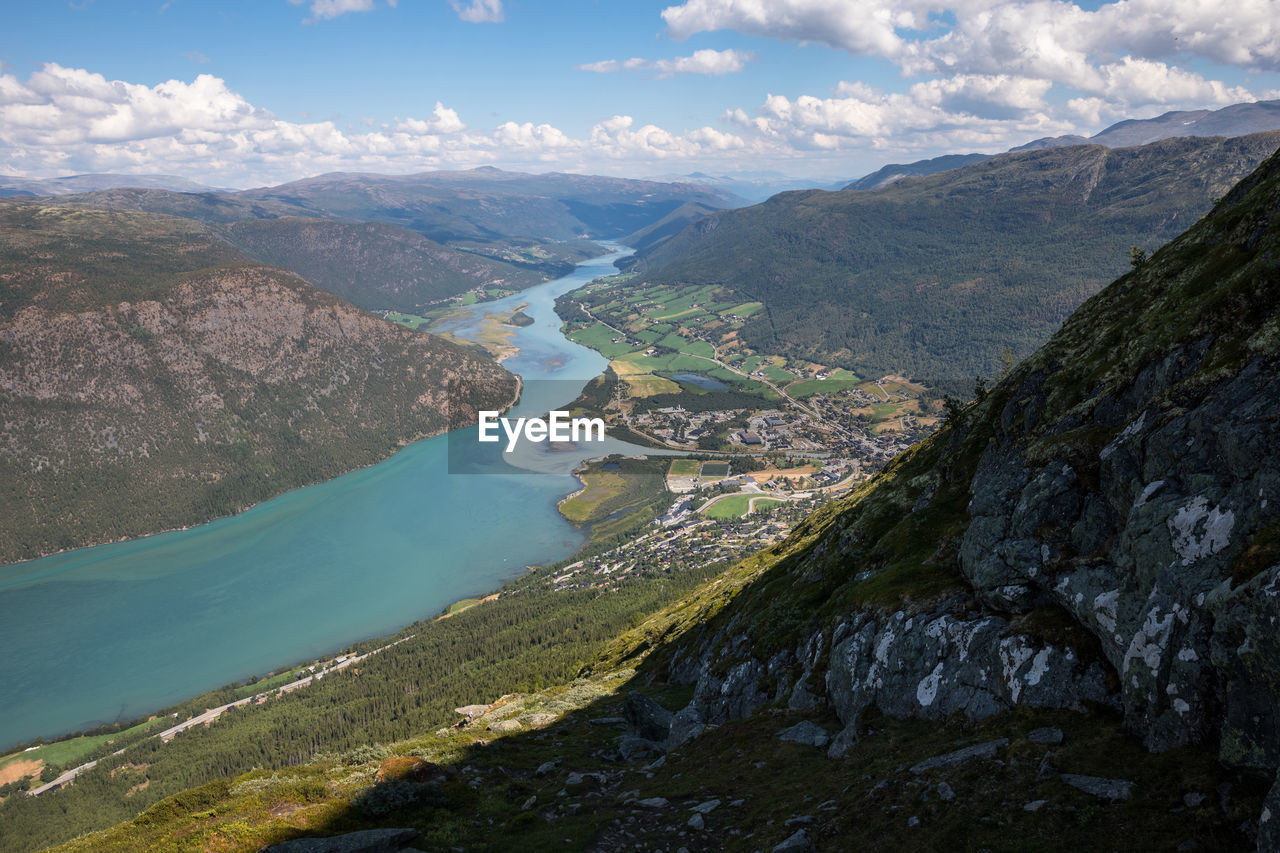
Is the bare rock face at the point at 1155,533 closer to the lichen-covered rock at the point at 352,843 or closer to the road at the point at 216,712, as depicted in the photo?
the lichen-covered rock at the point at 352,843

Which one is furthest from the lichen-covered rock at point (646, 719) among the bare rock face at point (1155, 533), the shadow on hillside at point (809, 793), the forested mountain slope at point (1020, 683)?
the bare rock face at point (1155, 533)

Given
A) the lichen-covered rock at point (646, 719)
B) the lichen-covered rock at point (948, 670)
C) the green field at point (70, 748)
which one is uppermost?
the lichen-covered rock at point (948, 670)

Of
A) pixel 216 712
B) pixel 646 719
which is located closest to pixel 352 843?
pixel 646 719

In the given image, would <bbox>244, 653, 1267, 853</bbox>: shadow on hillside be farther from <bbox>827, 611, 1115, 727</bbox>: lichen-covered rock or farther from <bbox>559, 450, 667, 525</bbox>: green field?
<bbox>559, 450, 667, 525</bbox>: green field

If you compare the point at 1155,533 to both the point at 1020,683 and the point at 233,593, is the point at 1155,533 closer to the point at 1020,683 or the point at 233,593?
the point at 1020,683

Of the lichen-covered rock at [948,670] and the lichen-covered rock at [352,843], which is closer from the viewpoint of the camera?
the lichen-covered rock at [948,670]

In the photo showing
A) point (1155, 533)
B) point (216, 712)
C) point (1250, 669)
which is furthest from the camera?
point (216, 712)

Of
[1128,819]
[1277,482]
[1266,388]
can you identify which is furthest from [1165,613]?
[1266,388]
